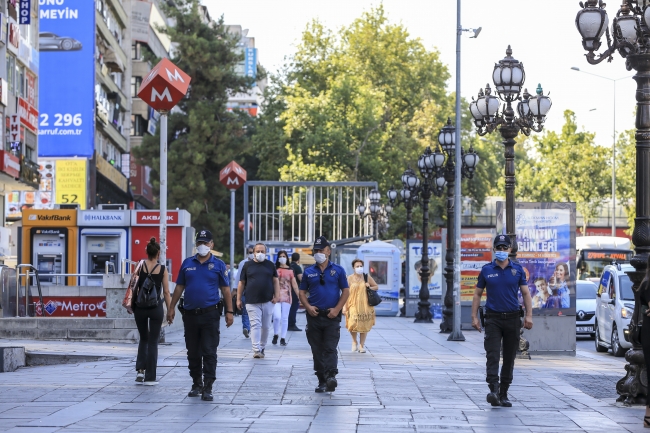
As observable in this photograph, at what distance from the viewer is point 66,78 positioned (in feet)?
182

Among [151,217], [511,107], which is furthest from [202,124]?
[511,107]

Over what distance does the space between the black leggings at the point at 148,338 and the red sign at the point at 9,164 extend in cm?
2404

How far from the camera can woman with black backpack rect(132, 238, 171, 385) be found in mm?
14414

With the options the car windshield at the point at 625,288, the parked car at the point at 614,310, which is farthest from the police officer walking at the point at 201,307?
the car windshield at the point at 625,288

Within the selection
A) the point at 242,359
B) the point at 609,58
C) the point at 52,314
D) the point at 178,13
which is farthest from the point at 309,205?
the point at 609,58

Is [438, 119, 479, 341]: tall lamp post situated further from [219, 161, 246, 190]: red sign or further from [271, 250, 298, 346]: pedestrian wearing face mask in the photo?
[219, 161, 246, 190]: red sign

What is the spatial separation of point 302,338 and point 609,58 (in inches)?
496

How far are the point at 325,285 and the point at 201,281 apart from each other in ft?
5.35

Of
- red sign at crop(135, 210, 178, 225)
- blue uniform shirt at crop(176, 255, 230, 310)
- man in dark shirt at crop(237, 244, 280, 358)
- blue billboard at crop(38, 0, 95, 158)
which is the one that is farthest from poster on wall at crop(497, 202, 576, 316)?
blue billboard at crop(38, 0, 95, 158)

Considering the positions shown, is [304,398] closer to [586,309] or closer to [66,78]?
[586,309]

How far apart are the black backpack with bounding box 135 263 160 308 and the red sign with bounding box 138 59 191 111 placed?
694cm

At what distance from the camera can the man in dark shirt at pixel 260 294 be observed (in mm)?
19141

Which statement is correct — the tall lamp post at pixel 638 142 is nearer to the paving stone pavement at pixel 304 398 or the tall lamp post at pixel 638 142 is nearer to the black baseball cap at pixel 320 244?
the paving stone pavement at pixel 304 398

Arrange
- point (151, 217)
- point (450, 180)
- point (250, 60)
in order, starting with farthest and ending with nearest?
point (250, 60)
point (151, 217)
point (450, 180)
